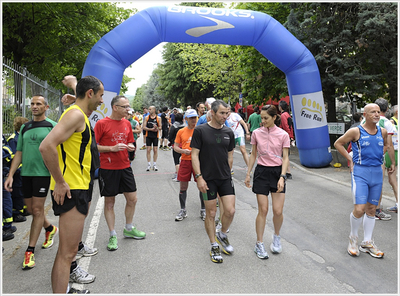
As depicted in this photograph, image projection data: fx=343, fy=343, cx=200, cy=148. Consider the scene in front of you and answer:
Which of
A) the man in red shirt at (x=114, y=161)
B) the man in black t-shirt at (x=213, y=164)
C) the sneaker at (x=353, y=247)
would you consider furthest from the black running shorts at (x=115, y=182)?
the sneaker at (x=353, y=247)

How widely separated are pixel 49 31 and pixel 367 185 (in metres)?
13.2

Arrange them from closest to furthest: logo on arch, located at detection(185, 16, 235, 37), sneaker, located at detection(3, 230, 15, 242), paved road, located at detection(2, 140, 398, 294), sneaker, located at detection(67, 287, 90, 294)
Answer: sneaker, located at detection(67, 287, 90, 294) → paved road, located at detection(2, 140, 398, 294) → sneaker, located at detection(3, 230, 15, 242) → logo on arch, located at detection(185, 16, 235, 37)

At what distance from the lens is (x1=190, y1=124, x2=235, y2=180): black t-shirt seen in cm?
425

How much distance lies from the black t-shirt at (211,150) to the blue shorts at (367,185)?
5.59ft

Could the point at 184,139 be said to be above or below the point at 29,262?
above

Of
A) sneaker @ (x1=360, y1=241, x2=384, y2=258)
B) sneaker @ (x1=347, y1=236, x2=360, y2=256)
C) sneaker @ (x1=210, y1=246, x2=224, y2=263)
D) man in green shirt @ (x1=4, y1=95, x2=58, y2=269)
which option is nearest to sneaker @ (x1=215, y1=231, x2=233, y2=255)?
sneaker @ (x1=210, y1=246, x2=224, y2=263)

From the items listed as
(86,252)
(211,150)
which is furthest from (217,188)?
(86,252)

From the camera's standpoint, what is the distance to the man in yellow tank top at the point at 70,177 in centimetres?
276

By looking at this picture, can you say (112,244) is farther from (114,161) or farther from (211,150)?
(211,150)

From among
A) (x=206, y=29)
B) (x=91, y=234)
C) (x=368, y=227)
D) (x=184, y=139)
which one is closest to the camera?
(x=368, y=227)

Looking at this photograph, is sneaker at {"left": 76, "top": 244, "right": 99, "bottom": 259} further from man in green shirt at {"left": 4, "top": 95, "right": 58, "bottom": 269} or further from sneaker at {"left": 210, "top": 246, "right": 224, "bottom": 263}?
sneaker at {"left": 210, "top": 246, "right": 224, "bottom": 263}

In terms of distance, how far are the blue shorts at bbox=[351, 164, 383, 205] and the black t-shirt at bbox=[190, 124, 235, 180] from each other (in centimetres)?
170

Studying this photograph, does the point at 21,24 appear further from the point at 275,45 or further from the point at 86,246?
the point at 86,246

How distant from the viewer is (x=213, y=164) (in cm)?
427
